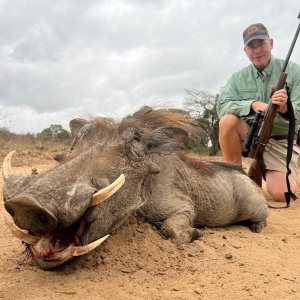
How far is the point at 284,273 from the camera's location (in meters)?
2.93

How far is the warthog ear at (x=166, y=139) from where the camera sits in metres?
3.68

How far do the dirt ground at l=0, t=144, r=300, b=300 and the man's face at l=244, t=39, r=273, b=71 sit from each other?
316 centimetres

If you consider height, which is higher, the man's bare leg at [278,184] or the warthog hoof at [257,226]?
the warthog hoof at [257,226]

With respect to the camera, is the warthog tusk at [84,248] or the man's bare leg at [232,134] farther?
the man's bare leg at [232,134]

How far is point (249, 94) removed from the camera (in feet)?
20.8

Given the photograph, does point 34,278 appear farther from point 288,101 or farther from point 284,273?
point 288,101

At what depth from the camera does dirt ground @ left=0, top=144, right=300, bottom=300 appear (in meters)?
2.54

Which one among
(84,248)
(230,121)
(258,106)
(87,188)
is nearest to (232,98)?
(230,121)

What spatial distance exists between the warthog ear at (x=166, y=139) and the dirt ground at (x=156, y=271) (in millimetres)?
594

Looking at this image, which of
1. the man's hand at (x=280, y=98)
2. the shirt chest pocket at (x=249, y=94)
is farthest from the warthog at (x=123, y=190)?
the shirt chest pocket at (x=249, y=94)

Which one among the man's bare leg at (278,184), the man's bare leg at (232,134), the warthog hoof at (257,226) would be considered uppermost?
the man's bare leg at (232,134)

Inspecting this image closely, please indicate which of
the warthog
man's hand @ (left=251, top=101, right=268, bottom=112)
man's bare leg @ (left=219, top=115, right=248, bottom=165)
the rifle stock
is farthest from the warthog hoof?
man's bare leg @ (left=219, top=115, right=248, bottom=165)

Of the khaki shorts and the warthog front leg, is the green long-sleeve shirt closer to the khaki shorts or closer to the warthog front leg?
the khaki shorts

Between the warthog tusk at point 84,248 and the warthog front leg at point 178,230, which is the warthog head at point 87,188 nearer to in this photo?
the warthog tusk at point 84,248
